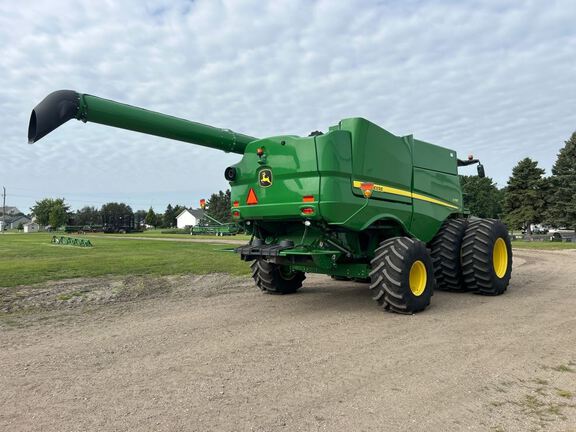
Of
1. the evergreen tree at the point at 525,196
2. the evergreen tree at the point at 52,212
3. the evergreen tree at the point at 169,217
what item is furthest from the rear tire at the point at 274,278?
the evergreen tree at the point at 169,217

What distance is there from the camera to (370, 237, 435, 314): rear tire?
6.54m

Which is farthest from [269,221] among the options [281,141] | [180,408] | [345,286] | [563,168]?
[563,168]

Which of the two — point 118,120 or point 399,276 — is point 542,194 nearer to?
point 399,276

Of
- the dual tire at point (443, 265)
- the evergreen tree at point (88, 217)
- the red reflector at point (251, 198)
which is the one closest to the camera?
the dual tire at point (443, 265)

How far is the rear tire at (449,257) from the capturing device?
861 cm

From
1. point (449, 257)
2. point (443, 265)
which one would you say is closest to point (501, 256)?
point (449, 257)

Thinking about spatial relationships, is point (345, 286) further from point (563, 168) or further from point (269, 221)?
point (563, 168)

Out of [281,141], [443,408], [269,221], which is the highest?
[281,141]

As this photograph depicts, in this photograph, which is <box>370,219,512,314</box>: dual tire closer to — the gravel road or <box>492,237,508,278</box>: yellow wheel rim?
<box>492,237,508,278</box>: yellow wheel rim

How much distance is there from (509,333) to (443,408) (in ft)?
8.96

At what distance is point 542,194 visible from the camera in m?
47.9

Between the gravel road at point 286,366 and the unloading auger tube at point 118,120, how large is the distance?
111 inches

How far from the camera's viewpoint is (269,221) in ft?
25.2

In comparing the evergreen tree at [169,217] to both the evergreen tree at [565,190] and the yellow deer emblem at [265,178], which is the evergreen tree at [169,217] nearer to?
the evergreen tree at [565,190]
